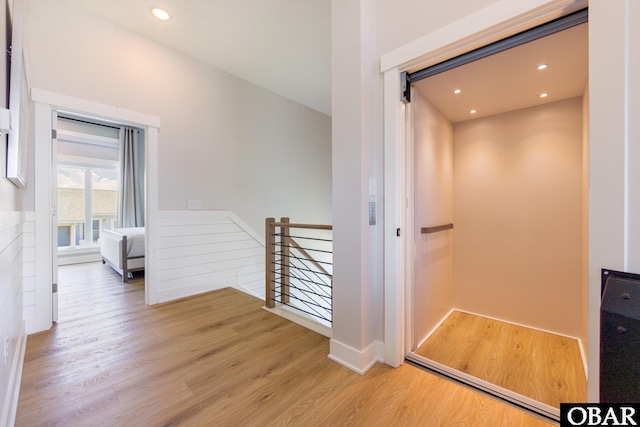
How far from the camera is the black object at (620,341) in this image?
81 centimetres

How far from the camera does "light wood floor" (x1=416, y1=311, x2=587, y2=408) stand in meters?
1.61

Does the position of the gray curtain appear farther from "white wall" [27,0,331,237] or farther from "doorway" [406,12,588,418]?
"doorway" [406,12,588,418]

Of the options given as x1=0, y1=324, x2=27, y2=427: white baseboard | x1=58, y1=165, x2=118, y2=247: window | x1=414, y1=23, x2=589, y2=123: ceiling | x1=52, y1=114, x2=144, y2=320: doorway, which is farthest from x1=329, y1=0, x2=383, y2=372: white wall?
x1=58, y1=165, x2=118, y2=247: window

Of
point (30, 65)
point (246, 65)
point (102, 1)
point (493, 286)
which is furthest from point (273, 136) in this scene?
point (493, 286)

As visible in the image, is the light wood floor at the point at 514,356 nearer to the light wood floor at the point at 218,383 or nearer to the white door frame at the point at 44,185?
the light wood floor at the point at 218,383

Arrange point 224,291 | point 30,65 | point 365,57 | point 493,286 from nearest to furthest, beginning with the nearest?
point 365,57 < point 30,65 < point 493,286 < point 224,291

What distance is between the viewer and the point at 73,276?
416 centimetres

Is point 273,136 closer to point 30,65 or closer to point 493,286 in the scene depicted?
point 30,65

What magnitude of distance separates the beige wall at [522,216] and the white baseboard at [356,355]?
1.62 metres

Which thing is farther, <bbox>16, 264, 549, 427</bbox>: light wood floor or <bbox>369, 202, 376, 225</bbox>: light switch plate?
<bbox>369, 202, 376, 225</bbox>: light switch plate

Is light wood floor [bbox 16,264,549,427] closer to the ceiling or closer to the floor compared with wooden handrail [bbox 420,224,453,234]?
closer to the floor

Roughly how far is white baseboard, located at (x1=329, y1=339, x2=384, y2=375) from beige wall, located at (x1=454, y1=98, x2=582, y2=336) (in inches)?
63.9

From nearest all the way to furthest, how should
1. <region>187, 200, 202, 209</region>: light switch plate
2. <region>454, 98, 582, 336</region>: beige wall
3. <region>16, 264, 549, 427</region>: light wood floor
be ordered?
1. <region>16, 264, 549, 427</region>: light wood floor
2. <region>454, 98, 582, 336</region>: beige wall
3. <region>187, 200, 202, 209</region>: light switch plate

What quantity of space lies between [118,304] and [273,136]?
304 cm
